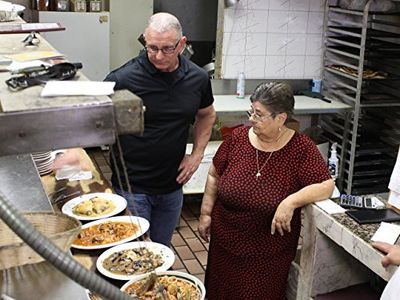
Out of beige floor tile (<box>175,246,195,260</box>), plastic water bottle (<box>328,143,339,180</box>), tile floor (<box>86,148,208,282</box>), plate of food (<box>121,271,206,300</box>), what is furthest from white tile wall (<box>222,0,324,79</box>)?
plate of food (<box>121,271,206,300</box>)

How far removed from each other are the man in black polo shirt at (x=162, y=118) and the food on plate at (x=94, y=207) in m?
0.11

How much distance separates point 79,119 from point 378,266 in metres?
1.75

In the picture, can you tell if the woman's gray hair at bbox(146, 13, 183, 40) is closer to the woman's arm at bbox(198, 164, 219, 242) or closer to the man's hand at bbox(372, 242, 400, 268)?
the woman's arm at bbox(198, 164, 219, 242)

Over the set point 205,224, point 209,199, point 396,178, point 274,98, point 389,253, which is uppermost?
point 274,98

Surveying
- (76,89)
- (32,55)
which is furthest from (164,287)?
(76,89)

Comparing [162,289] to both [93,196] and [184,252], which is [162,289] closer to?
[93,196]

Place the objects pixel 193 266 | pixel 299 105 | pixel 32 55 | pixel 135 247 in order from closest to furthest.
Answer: pixel 32 55 < pixel 135 247 < pixel 193 266 < pixel 299 105

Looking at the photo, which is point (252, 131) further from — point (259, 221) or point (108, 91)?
point (108, 91)

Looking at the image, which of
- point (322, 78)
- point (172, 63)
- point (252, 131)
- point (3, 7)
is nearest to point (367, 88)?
point (322, 78)

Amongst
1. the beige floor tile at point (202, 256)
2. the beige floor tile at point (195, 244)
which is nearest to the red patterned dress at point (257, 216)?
the beige floor tile at point (202, 256)

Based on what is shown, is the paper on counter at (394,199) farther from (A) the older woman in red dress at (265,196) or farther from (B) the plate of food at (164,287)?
(B) the plate of food at (164,287)

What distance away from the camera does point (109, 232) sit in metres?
2.32

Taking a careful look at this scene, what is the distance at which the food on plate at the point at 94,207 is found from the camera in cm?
249

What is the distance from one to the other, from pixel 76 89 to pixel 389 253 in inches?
64.8
